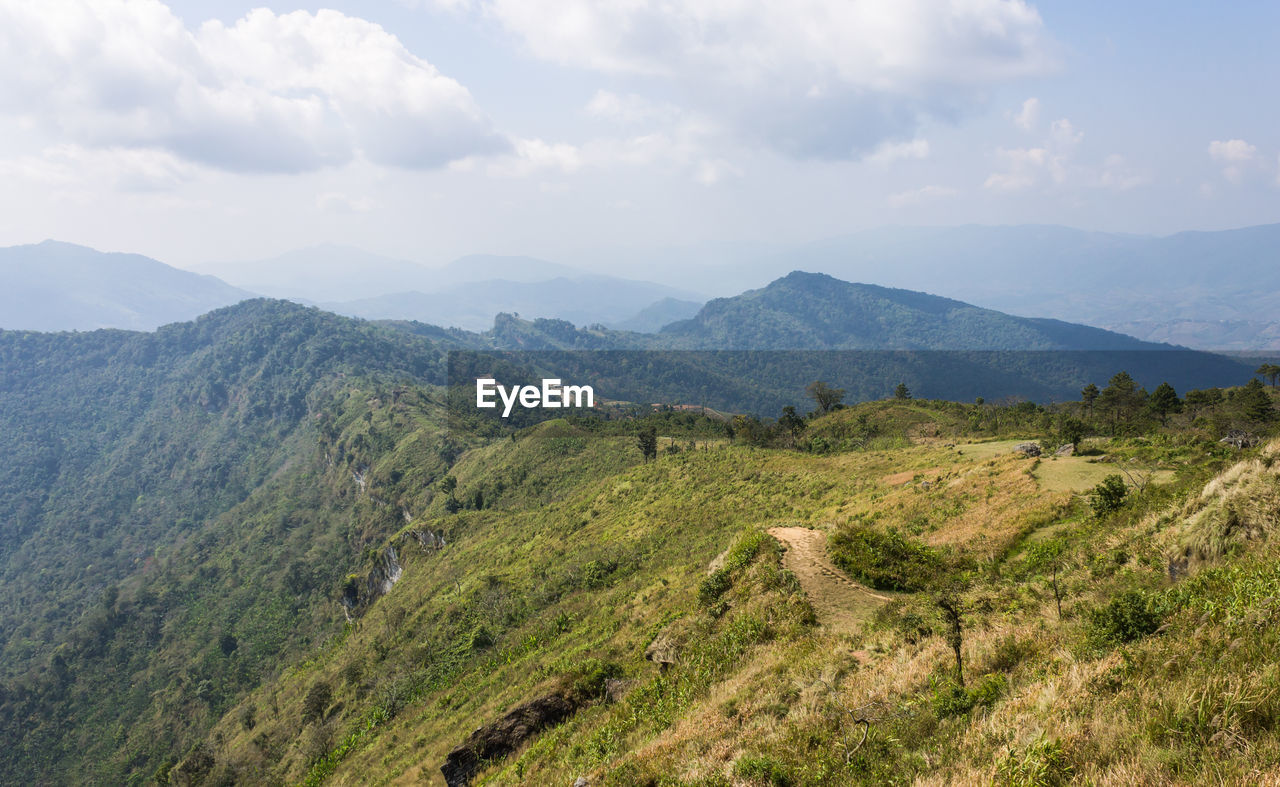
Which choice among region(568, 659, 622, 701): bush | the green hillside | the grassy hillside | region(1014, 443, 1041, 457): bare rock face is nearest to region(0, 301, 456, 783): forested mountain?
the green hillside

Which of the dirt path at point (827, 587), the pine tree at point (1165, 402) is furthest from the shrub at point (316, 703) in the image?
the pine tree at point (1165, 402)

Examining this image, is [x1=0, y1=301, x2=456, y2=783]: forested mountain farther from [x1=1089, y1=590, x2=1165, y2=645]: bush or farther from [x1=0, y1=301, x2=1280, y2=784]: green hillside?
[x1=1089, y1=590, x2=1165, y2=645]: bush

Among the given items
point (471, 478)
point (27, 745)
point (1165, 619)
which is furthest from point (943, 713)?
point (27, 745)

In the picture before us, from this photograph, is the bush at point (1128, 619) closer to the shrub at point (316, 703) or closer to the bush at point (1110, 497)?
the bush at point (1110, 497)

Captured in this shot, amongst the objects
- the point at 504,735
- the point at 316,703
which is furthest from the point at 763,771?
the point at 316,703

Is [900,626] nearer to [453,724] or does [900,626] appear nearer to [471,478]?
[453,724]
